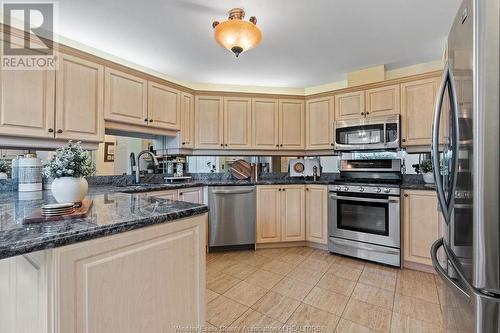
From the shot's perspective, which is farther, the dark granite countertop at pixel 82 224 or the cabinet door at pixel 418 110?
the cabinet door at pixel 418 110

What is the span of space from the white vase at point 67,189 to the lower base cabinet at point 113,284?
33 cm

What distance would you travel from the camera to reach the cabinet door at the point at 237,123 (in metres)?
3.53

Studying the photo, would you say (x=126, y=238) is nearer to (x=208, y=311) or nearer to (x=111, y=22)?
(x=208, y=311)

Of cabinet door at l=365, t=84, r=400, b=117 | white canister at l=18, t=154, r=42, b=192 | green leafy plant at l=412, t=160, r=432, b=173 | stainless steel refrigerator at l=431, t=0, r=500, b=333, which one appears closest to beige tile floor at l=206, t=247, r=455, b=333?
stainless steel refrigerator at l=431, t=0, r=500, b=333

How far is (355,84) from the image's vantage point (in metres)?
3.37

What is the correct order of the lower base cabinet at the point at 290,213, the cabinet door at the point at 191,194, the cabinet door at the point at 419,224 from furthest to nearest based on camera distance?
the lower base cabinet at the point at 290,213
the cabinet door at the point at 191,194
the cabinet door at the point at 419,224

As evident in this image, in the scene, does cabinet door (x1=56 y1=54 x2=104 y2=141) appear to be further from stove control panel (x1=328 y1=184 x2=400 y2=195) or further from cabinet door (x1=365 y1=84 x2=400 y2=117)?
cabinet door (x1=365 y1=84 x2=400 y2=117)

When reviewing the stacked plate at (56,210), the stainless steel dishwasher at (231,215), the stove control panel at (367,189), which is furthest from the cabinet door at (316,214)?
→ the stacked plate at (56,210)

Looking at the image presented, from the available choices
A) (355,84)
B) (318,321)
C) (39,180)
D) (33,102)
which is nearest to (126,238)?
(318,321)

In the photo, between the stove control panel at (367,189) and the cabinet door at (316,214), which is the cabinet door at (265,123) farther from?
the stove control panel at (367,189)

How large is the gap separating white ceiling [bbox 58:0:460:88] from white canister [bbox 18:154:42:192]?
1.32m

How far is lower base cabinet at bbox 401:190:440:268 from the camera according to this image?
2518mm

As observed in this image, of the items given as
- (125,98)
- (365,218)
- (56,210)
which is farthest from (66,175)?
(365,218)

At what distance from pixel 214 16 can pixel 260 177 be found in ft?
7.47
